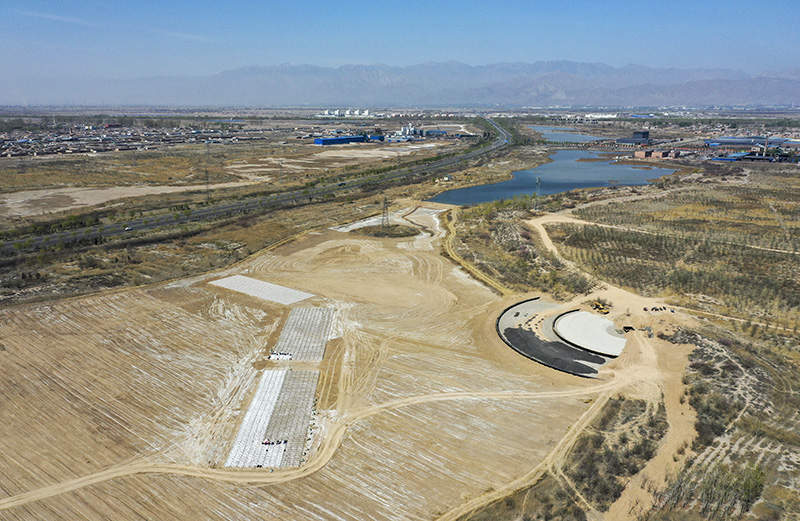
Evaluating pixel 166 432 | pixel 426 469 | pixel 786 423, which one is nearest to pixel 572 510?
pixel 426 469

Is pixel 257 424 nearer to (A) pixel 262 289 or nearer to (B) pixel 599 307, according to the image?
(A) pixel 262 289

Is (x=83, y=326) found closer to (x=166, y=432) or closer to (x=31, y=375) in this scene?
(x=31, y=375)

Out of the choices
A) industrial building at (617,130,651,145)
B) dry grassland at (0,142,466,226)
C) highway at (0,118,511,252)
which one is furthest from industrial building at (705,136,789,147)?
highway at (0,118,511,252)

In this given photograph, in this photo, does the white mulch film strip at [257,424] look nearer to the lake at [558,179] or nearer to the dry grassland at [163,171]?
the lake at [558,179]

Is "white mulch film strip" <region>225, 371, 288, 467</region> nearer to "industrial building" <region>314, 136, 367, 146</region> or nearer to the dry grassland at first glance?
the dry grassland

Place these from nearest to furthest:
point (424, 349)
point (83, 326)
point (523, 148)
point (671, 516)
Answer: point (671, 516), point (424, 349), point (83, 326), point (523, 148)

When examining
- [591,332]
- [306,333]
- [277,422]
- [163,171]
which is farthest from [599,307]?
[163,171]
